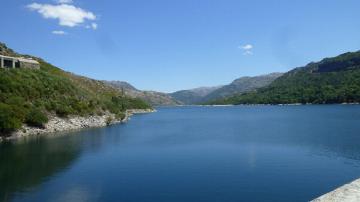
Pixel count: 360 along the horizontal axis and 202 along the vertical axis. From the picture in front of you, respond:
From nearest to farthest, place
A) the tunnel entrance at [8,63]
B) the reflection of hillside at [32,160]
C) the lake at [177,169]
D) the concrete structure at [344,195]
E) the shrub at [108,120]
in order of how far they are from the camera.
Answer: the concrete structure at [344,195] < the lake at [177,169] < the reflection of hillside at [32,160] < the tunnel entrance at [8,63] < the shrub at [108,120]

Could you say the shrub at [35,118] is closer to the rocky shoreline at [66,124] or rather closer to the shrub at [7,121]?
the rocky shoreline at [66,124]

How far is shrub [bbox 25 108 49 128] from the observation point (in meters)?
94.4

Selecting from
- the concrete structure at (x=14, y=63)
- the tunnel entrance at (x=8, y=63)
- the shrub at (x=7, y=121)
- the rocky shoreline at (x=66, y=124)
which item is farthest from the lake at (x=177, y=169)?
the tunnel entrance at (x=8, y=63)

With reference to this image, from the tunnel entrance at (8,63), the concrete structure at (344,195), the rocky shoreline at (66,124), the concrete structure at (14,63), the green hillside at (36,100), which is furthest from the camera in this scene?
the tunnel entrance at (8,63)

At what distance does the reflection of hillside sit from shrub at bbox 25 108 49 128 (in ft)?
42.7

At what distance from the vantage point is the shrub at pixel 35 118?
9444 cm

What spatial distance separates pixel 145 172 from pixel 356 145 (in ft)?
127

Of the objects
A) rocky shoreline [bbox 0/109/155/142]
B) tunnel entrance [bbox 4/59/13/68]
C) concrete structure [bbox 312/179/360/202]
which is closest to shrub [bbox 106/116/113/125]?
rocky shoreline [bbox 0/109/155/142]

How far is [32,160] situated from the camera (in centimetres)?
6012

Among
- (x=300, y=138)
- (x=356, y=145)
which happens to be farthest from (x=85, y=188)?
(x=300, y=138)

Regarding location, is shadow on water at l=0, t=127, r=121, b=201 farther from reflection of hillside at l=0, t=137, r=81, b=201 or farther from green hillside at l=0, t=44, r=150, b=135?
green hillside at l=0, t=44, r=150, b=135

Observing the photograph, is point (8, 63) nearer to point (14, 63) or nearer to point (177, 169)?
point (14, 63)

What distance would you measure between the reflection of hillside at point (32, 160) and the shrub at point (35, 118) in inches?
513

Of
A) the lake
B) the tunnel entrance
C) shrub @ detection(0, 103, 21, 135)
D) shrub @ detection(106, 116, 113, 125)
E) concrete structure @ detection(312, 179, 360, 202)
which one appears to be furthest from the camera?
shrub @ detection(106, 116, 113, 125)
